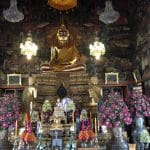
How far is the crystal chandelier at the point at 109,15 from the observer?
385 inches

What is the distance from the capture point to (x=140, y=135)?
698 cm

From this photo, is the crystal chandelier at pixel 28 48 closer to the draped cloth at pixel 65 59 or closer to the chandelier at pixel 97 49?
the draped cloth at pixel 65 59

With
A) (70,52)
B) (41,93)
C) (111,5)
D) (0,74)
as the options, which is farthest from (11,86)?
(111,5)

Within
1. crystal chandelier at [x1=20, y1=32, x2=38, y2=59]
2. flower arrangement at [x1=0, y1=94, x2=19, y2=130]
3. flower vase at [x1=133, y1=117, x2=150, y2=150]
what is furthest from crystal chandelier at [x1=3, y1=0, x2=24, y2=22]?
flower vase at [x1=133, y1=117, x2=150, y2=150]

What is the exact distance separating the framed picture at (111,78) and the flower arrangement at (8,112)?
11.6 feet

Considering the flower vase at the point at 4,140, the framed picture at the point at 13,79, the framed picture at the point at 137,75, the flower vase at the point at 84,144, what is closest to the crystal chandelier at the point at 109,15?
the framed picture at the point at 137,75

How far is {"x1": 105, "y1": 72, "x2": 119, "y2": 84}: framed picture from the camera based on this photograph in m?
9.83

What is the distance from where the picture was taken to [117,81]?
32.3 ft

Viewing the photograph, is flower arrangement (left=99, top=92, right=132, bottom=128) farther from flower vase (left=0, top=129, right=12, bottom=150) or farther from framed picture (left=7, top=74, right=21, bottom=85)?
framed picture (left=7, top=74, right=21, bottom=85)

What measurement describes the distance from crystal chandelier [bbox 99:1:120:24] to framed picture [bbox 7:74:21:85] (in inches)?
112

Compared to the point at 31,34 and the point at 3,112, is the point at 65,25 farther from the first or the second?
the point at 3,112

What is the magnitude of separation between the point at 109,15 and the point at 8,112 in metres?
4.44

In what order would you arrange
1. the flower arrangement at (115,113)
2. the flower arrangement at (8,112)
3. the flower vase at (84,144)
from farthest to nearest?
1. the flower arrangement at (8,112)
2. the flower arrangement at (115,113)
3. the flower vase at (84,144)

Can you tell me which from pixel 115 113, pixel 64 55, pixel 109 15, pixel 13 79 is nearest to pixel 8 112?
pixel 115 113
